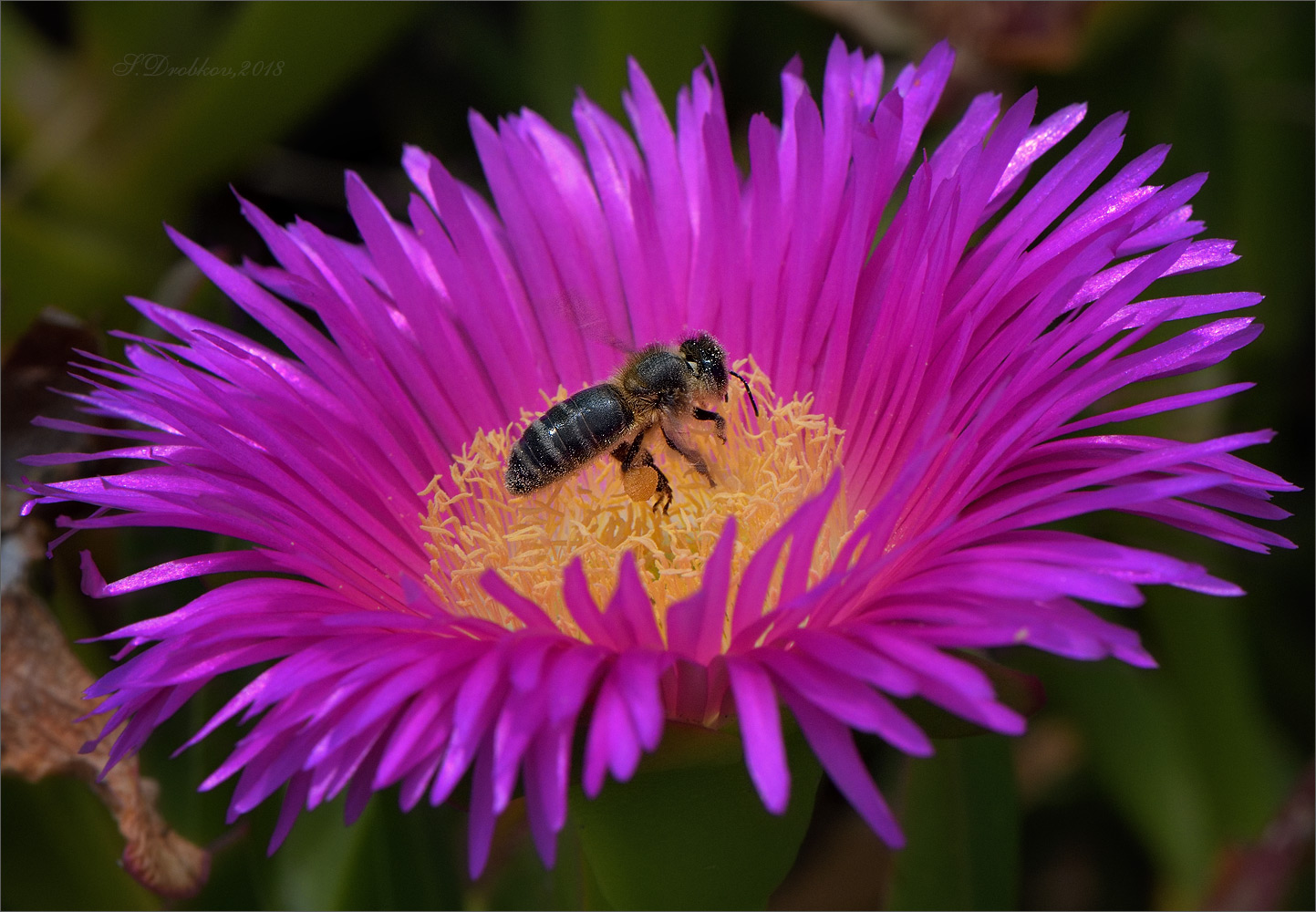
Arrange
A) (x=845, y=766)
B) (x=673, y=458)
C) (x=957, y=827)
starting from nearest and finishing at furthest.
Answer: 1. (x=845, y=766)
2. (x=957, y=827)
3. (x=673, y=458)

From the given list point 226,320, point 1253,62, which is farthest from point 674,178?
point 1253,62

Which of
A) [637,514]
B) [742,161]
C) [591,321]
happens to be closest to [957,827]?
[637,514]

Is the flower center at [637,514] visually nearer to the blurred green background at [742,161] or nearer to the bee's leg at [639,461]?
the bee's leg at [639,461]

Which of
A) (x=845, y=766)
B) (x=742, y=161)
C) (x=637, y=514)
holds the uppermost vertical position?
(x=742, y=161)

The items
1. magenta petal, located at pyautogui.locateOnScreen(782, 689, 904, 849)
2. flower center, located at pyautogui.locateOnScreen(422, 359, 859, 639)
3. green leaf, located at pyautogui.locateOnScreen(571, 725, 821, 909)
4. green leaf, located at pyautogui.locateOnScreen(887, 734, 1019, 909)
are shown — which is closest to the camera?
magenta petal, located at pyautogui.locateOnScreen(782, 689, 904, 849)

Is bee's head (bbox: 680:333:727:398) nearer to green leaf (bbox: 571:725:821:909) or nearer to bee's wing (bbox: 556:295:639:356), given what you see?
bee's wing (bbox: 556:295:639:356)

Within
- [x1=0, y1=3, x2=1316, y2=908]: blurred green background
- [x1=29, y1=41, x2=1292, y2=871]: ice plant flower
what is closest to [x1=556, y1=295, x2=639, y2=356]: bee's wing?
[x1=29, y1=41, x2=1292, y2=871]: ice plant flower

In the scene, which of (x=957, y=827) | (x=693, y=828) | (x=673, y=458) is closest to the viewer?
(x=693, y=828)

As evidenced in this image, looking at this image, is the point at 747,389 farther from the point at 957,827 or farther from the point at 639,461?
the point at 957,827

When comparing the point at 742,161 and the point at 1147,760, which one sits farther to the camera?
the point at 742,161
